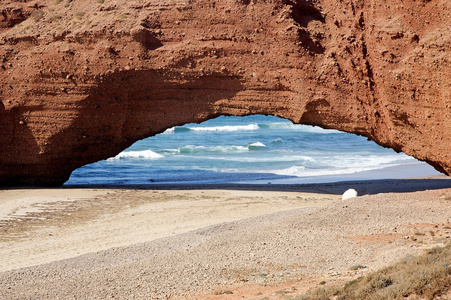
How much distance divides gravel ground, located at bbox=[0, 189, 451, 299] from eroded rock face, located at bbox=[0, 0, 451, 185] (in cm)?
329

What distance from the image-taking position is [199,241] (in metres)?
9.65

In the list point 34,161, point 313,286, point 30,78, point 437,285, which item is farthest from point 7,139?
point 437,285

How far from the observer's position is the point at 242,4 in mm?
14719

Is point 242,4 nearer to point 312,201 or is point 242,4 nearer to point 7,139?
point 312,201

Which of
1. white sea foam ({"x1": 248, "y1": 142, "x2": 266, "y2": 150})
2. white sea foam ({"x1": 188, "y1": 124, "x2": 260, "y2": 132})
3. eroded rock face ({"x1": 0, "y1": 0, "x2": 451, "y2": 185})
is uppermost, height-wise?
eroded rock face ({"x1": 0, "y1": 0, "x2": 451, "y2": 185})

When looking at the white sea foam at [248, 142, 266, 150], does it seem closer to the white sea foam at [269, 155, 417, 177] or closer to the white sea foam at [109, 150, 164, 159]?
the white sea foam at [109, 150, 164, 159]

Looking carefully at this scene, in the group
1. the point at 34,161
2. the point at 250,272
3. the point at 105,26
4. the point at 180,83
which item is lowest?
the point at 250,272

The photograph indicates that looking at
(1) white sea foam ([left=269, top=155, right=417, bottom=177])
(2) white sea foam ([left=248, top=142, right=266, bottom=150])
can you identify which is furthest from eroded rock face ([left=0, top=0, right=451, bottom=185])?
(2) white sea foam ([left=248, top=142, right=266, bottom=150])

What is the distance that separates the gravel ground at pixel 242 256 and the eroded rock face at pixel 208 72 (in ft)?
10.8

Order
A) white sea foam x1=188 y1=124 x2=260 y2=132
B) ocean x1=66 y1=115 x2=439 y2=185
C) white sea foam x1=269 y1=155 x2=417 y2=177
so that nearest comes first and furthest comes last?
ocean x1=66 y1=115 x2=439 y2=185, white sea foam x1=269 y1=155 x2=417 y2=177, white sea foam x1=188 y1=124 x2=260 y2=132

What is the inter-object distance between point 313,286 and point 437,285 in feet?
5.75

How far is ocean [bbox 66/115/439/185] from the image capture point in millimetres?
21188

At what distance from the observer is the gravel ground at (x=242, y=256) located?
295 inches

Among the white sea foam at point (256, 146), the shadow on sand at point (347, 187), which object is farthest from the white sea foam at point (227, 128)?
the shadow on sand at point (347, 187)
